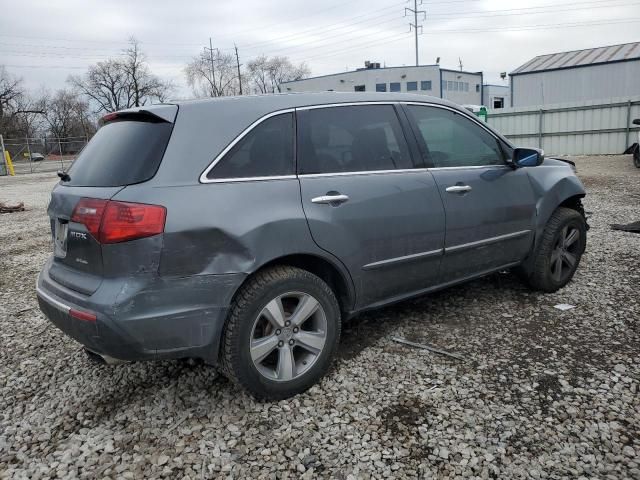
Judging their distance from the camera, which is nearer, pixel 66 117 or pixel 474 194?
pixel 474 194

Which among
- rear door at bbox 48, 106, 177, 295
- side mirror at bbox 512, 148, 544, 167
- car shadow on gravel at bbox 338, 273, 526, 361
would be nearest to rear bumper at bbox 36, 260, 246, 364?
rear door at bbox 48, 106, 177, 295

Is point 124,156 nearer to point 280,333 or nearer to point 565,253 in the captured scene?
point 280,333

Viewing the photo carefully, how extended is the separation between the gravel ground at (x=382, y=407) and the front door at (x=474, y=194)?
0.52m

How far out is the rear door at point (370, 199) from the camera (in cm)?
292

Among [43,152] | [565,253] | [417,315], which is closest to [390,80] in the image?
[43,152]

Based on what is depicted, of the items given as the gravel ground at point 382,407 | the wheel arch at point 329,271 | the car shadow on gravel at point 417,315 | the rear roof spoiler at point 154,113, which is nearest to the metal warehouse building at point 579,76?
the car shadow on gravel at point 417,315

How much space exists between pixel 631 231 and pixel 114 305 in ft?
21.6

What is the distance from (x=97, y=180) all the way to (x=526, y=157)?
3076 millimetres

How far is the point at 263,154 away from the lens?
279cm

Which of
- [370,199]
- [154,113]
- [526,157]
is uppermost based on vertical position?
[154,113]

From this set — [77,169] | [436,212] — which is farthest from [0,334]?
[436,212]

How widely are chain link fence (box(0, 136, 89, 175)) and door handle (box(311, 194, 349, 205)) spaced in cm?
3435

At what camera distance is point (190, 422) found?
2.75 metres

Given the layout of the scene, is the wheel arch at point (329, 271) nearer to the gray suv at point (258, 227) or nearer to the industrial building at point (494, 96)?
the gray suv at point (258, 227)
